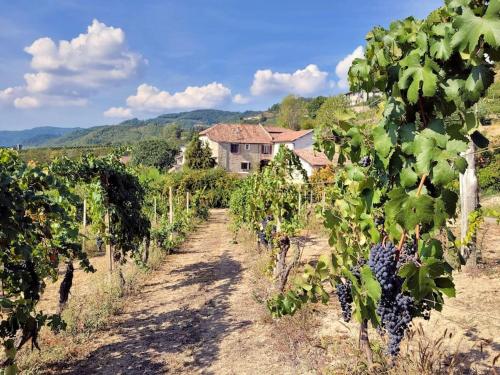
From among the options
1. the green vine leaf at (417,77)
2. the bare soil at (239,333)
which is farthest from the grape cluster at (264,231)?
A: the green vine leaf at (417,77)

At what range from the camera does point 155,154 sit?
61.6 metres

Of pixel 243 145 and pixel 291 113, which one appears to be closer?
pixel 243 145

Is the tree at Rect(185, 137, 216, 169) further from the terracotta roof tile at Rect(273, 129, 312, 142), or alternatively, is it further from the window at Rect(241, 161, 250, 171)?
the terracotta roof tile at Rect(273, 129, 312, 142)

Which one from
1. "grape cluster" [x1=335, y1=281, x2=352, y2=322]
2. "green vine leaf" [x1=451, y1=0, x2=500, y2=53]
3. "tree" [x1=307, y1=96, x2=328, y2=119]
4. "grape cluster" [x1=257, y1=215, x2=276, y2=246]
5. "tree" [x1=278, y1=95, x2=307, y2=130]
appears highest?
"tree" [x1=307, y1=96, x2=328, y2=119]

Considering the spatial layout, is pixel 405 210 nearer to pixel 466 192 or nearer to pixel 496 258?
pixel 466 192

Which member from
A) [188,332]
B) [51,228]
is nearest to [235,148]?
[188,332]

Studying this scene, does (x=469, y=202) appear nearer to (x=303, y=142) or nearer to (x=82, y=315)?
(x=82, y=315)

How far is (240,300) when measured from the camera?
734 centimetres

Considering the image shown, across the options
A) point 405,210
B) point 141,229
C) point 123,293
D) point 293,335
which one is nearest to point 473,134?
point 405,210

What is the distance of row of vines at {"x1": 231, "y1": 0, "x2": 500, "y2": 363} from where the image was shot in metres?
1.85

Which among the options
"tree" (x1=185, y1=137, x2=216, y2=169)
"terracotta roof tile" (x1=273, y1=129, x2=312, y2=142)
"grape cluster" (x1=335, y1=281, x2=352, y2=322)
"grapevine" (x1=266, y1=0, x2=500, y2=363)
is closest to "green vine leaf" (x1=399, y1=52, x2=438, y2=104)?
"grapevine" (x1=266, y1=0, x2=500, y2=363)

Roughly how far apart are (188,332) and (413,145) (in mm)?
4931

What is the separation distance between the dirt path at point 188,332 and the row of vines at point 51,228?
2.89ft

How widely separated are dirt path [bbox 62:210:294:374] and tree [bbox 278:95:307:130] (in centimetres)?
6795
